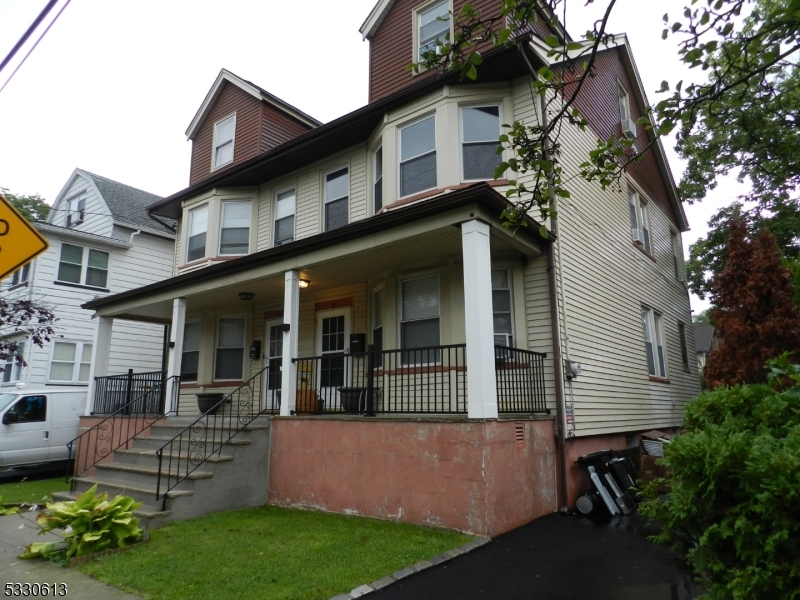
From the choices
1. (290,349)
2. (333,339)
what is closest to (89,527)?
(290,349)

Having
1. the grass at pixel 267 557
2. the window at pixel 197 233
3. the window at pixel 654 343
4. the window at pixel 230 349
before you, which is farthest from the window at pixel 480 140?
the window at pixel 197 233

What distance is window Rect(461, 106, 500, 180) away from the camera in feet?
31.7

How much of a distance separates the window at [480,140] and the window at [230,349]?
6.88 meters

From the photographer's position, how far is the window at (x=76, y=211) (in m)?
20.0

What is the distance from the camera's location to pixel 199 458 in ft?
26.7

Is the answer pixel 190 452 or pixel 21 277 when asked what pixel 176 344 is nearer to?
pixel 190 452

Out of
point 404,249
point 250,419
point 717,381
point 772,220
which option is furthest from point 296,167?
point 772,220

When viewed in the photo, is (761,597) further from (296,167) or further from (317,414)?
(296,167)

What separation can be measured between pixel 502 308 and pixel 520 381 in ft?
4.64

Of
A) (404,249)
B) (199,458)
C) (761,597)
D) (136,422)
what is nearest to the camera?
(761,597)

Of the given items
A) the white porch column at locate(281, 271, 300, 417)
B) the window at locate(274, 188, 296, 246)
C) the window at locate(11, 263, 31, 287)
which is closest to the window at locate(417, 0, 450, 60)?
the window at locate(274, 188, 296, 246)

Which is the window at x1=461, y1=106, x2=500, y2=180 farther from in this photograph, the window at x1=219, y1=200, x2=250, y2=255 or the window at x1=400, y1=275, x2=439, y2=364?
the window at x1=219, y1=200, x2=250, y2=255

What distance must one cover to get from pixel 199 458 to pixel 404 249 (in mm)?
4416

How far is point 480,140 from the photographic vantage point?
980cm
